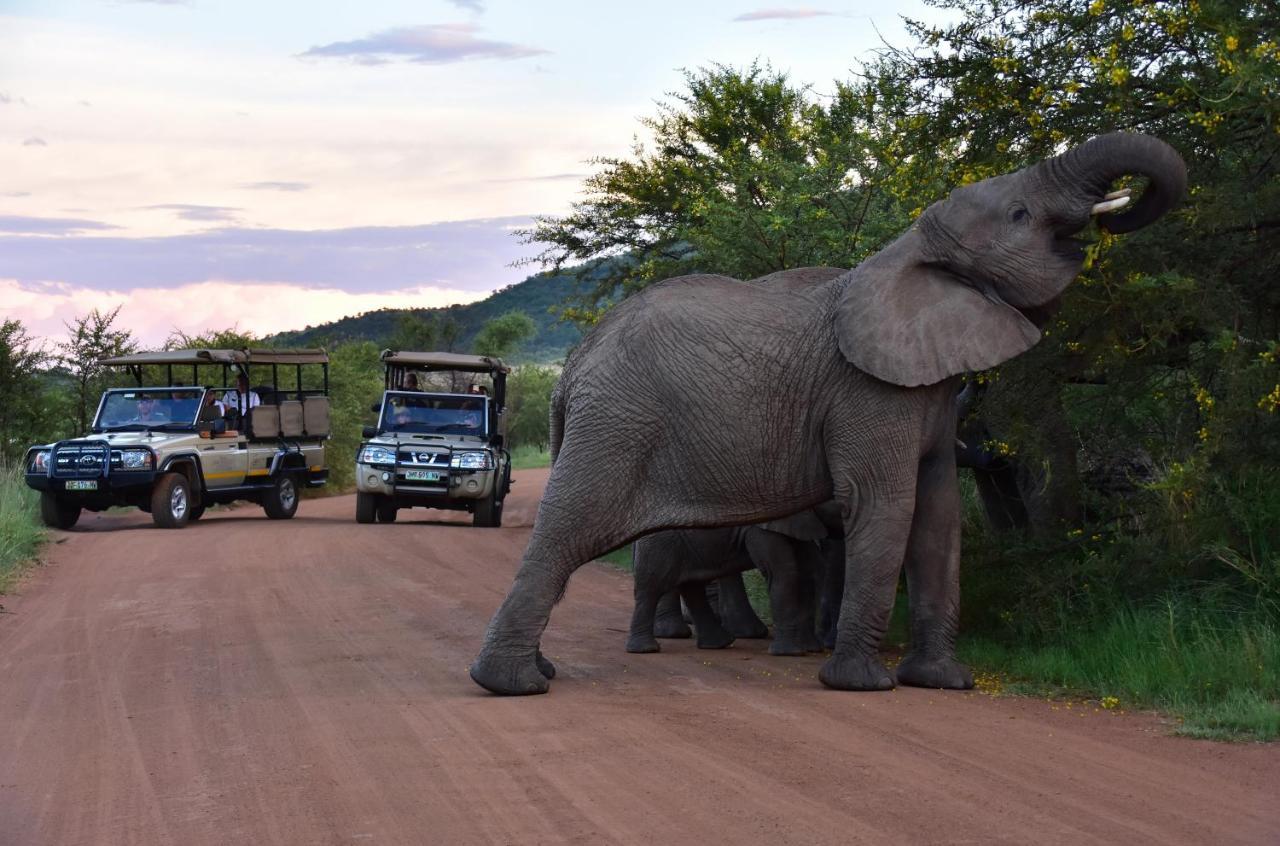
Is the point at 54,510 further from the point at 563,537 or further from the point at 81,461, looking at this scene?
the point at 563,537

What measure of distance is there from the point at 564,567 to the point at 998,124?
Answer: 4.34 m

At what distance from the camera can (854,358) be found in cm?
890

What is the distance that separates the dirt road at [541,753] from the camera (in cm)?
577

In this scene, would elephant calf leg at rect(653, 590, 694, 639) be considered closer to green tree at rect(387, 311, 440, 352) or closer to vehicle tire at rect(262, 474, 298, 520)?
vehicle tire at rect(262, 474, 298, 520)

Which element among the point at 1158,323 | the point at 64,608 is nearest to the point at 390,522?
the point at 64,608

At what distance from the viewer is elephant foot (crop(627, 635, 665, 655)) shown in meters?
10.7

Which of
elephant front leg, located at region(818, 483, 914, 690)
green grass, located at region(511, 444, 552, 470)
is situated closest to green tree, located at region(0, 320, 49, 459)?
green grass, located at region(511, 444, 552, 470)

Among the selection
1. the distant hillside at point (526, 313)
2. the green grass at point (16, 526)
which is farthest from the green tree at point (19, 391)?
the distant hillside at point (526, 313)

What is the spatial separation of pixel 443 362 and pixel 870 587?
16024 millimetres

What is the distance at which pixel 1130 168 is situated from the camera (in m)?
8.22

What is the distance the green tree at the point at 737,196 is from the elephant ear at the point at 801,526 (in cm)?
380

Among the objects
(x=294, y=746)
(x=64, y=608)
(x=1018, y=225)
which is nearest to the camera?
(x=294, y=746)

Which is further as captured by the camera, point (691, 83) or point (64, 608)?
point (691, 83)

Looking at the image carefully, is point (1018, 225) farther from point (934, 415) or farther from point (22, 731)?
point (22, 731)
